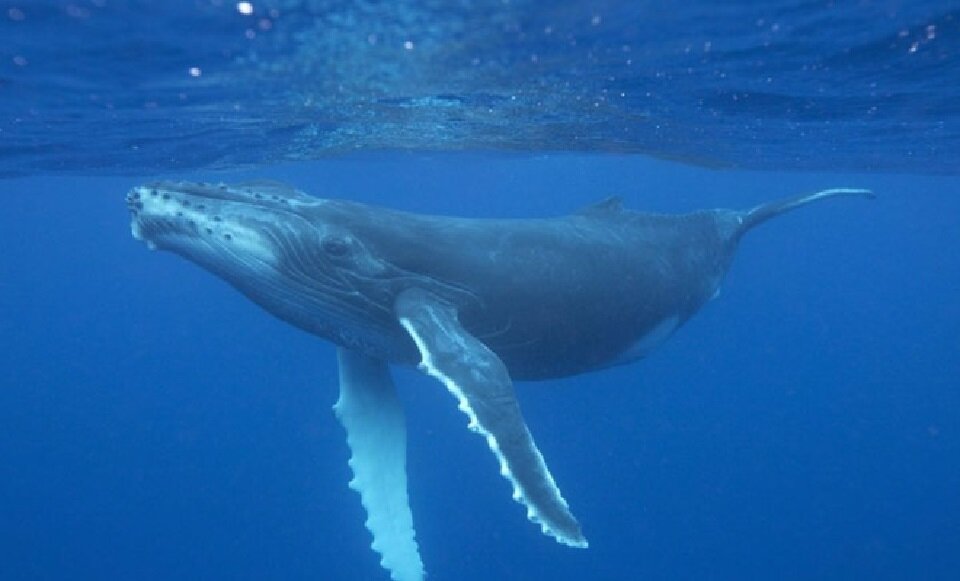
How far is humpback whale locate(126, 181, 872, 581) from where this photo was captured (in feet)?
22.5

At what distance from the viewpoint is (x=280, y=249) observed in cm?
739

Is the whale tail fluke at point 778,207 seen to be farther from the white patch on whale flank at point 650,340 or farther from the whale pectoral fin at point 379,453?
the whale pectoral fin at point 379,453

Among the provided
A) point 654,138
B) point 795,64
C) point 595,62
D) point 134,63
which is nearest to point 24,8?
point 134,63

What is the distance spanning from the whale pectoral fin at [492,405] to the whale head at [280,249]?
1.84 ft

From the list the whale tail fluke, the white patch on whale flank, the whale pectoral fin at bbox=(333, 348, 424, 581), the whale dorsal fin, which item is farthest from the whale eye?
the whale tail fluke

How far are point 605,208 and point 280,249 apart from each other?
531 cm

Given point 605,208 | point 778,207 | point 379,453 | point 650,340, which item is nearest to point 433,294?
point 379,453

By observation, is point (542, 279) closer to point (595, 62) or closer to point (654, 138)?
point (595, 62)

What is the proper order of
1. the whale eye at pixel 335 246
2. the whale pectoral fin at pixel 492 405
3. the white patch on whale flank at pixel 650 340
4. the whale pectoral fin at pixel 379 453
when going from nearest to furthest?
1. the whale pectoral fin at pixel 492 405
2. the whale eye at pixel 335 246
3. the whale pectoral fin at pixel 379 453
4. the white patch on whale flank at pixel 650 340

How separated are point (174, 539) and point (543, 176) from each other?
91.3ft

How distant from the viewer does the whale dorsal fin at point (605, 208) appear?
11.1m

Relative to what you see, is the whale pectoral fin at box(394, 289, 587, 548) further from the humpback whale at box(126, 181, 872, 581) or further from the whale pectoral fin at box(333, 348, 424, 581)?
the whale pectoral fin at box(333, 348, 424, 581)

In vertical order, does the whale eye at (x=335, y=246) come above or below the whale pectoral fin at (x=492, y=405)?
above

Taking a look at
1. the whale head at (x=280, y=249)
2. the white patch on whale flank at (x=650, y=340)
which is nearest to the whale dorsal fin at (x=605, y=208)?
the white patch on whale flank at (x=650, y=340)
